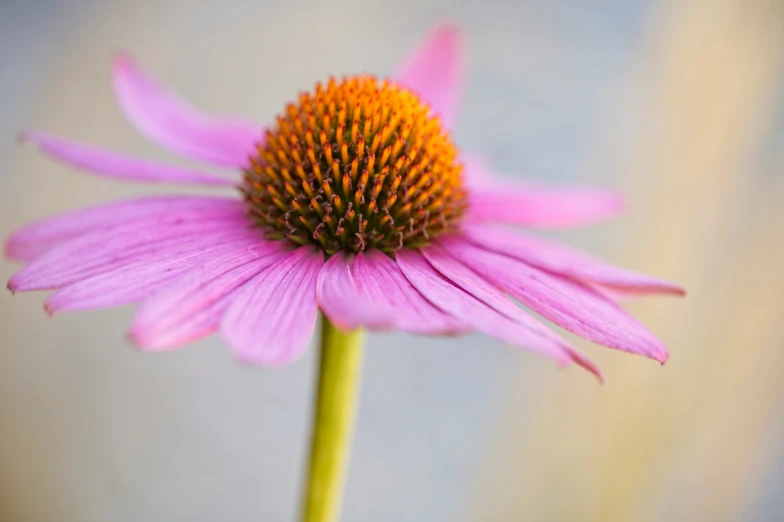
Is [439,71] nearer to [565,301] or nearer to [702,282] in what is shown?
[565,301]

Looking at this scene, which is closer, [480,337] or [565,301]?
[565,301]

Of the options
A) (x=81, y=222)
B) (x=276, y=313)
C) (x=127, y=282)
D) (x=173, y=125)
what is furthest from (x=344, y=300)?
(x=173, y=125)

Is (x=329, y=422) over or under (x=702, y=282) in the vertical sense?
under

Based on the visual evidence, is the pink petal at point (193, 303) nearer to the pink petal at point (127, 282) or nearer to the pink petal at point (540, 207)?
the pink petal at point (127, 282)

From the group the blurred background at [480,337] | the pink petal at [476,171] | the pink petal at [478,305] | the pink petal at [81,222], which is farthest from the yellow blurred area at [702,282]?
the pink petal at [81,222]

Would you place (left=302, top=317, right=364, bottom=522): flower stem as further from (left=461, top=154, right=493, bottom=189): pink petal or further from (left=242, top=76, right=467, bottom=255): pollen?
(left=461, top=154, right=493, bottom=189): pink petal

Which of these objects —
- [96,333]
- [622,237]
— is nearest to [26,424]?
[96,333]
